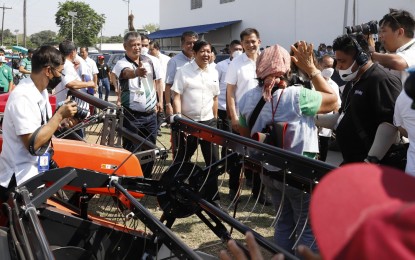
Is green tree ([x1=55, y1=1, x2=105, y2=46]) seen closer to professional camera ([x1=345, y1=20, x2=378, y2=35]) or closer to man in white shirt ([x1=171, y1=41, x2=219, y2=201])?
man in white shirt ([x1=171, y1=41, x2=219, y2=201])

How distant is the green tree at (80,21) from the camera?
93775 mm

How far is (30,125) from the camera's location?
3.28m

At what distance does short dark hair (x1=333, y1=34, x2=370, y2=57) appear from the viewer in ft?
11.8

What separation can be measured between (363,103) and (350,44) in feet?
1.48

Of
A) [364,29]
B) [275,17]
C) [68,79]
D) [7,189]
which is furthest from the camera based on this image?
[275,17]

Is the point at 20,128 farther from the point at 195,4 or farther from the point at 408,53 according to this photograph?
the point at 195,4

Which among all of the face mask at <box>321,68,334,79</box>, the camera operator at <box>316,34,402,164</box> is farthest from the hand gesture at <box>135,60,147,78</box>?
the camera operator at <box>316,34,402,164</box>

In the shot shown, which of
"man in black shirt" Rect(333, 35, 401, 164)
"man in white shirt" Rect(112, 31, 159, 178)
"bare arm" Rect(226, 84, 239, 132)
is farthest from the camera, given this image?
"man in white shirt" Rect(112, 31, 159, 178)

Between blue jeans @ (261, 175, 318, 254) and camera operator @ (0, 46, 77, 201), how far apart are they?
4.87 feet

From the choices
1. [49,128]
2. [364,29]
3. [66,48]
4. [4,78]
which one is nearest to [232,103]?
[364,29]

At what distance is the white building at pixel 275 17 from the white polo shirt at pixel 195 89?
17.1 meters

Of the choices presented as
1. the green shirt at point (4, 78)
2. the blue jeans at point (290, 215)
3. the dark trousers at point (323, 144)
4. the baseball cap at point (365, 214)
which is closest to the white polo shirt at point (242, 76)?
the dark trousers at point (323, 144)

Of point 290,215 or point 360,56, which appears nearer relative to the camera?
point 290,215

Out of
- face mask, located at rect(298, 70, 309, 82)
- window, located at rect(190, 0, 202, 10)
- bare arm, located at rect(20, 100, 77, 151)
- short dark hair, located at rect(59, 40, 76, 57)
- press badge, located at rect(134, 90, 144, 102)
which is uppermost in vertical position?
window, located at rect(190, 0, 202, 10)
